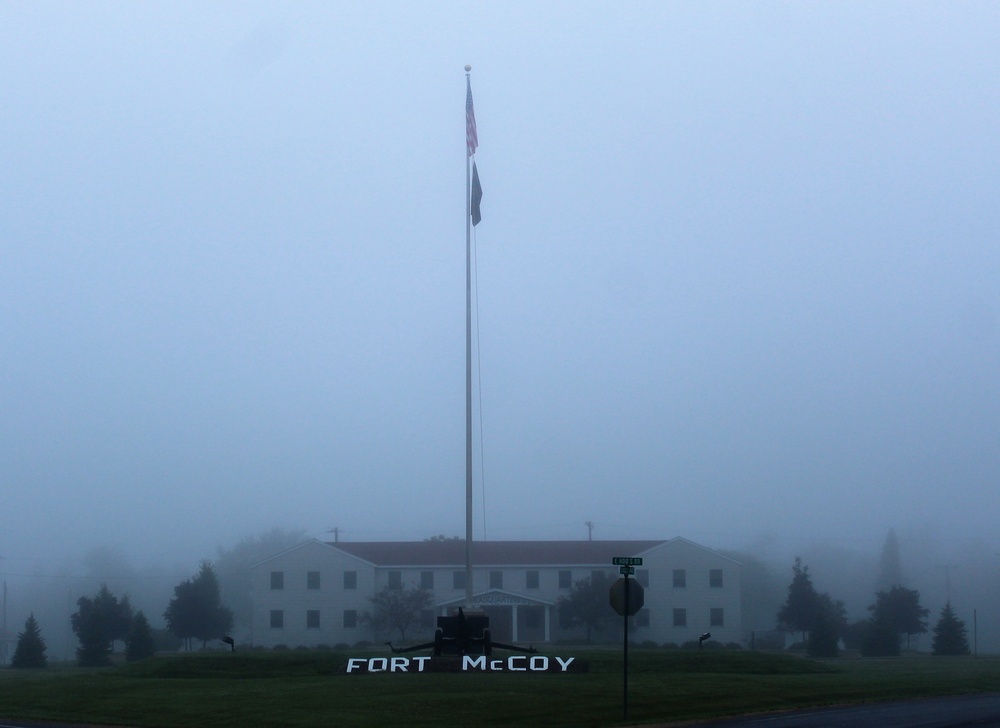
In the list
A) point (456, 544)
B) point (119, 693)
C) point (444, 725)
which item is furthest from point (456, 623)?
point (456, 544)

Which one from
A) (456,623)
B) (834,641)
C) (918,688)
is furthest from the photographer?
(834,641)

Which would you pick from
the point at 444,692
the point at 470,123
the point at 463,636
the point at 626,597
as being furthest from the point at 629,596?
the point at 470,123

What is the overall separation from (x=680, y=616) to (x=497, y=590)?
9.14 m

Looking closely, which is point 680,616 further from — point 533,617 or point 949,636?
point 949,636

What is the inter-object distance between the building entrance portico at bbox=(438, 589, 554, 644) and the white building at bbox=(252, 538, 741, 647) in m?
0.05

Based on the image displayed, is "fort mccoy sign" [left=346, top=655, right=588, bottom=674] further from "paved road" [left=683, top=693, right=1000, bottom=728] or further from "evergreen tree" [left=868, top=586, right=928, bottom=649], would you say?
"evergreen tree" [left=868, top=586, right=928, bottom=649]

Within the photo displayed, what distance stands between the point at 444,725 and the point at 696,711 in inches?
203

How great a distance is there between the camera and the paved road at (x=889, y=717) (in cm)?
1855

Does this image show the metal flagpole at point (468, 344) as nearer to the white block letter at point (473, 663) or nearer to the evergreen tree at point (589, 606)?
the white block letter at point (473, 663)

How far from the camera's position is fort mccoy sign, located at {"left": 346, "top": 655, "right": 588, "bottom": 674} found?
28.3 metres

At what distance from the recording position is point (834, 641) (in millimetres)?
47531

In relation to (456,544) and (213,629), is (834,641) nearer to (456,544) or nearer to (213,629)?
(456,544)

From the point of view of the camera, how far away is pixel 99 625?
49500mm

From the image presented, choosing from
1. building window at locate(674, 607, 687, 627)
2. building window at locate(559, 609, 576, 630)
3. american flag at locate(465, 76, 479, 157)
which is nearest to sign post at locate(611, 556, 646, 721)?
american flag at locate(465, 76, 479, 157)
